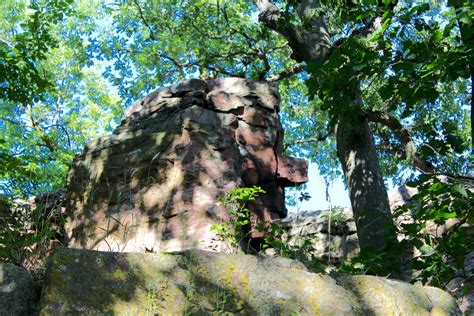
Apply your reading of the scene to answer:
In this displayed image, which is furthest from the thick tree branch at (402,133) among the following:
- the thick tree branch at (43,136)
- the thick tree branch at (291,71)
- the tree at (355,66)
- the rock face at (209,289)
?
the thick tree branch at (43,136)

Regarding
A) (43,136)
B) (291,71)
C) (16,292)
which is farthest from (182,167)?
(43,136)

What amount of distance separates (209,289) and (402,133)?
6.75 meters

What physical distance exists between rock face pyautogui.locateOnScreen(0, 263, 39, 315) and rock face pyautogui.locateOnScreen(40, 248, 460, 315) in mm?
90

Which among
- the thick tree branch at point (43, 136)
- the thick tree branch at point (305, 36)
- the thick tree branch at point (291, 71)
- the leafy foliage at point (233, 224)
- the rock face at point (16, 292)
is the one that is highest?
the thick tree branch at point (43, 136)

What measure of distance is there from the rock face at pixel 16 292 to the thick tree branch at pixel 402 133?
6.68m

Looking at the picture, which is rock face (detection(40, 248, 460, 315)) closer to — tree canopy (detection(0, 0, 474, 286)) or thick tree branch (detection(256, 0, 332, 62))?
tree canopy (detection(0, 0, 474, 286))

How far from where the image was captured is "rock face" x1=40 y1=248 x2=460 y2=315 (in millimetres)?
2430

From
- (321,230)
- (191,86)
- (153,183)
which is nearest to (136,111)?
(191,86)

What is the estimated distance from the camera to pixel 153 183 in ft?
23.5

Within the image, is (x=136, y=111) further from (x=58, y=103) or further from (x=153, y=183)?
(x=58, y=103)

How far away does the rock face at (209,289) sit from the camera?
2430 mm

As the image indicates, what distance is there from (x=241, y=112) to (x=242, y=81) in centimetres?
79

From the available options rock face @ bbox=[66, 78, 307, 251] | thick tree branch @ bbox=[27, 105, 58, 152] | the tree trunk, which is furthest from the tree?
thick tree branch @ bbox=[27, 105, 58, 152]

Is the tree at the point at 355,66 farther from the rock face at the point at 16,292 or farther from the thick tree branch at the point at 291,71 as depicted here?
the rock face at the point at 16,292
